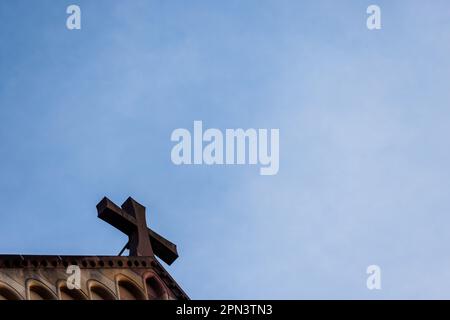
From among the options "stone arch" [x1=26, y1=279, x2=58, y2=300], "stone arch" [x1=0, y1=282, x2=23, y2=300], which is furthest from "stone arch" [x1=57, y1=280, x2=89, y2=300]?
"stone arch" [x1=0, y1=282, x2=23, y2=300]

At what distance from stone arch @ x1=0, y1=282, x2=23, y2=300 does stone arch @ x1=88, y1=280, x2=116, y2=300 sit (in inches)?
107

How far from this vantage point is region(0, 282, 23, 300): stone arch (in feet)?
92.2

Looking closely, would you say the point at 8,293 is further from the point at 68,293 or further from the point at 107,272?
the point at 107,272

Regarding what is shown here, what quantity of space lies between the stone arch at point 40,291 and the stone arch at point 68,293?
0.35m

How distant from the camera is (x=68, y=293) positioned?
29.8 metres

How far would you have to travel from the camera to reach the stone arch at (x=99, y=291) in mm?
30638

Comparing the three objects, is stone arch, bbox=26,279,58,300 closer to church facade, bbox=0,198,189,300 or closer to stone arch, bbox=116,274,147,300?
church facade, bbox=0,198,189,300

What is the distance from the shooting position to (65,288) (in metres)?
29.8

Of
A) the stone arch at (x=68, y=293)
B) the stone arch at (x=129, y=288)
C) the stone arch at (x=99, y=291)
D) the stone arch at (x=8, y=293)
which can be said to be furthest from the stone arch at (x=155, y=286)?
the stone arch at (x=8, y=293)

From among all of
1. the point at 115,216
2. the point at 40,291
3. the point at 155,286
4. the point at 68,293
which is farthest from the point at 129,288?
the point at 40,291

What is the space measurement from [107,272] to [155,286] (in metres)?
1.86

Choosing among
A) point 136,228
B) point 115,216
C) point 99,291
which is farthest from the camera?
point 136,228

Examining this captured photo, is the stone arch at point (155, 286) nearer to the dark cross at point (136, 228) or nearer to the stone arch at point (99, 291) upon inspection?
the dark cross at point (136, 228)
